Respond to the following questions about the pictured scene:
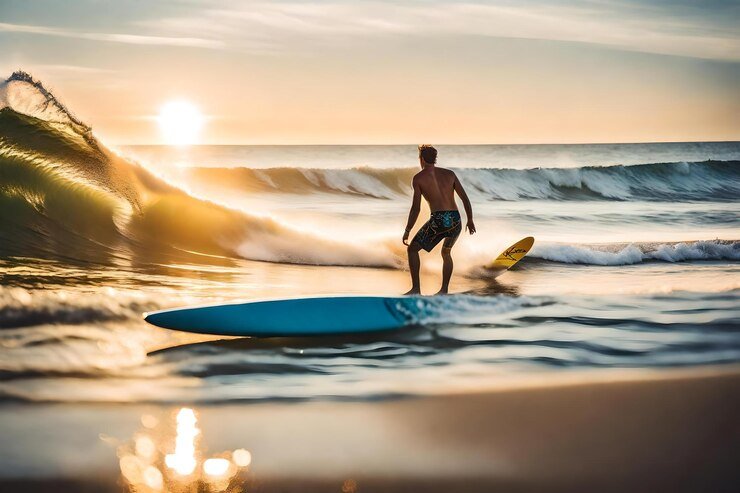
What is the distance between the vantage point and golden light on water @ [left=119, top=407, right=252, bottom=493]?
2.59m

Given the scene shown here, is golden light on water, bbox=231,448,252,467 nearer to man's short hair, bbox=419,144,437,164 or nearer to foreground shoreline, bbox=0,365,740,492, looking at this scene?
foreground shoreline, bbox=0,365,740,492

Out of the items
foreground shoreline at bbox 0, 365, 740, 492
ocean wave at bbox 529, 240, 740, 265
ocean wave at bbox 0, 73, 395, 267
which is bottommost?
foreground shoreline at bbox 0, 365, 740, 492

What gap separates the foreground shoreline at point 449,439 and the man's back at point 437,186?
2457 millimetres

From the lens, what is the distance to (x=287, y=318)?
4.79m

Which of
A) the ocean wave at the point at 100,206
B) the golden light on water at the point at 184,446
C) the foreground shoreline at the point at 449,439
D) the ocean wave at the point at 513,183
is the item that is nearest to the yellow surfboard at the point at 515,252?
the ocean wave at the point at 100,206

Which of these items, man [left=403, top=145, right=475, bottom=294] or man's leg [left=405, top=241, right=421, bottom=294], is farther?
man [left=403, top=145, right=475, bottom=294]

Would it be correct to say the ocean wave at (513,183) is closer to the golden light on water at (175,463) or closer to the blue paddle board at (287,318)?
the blue paddle board at (287,318)

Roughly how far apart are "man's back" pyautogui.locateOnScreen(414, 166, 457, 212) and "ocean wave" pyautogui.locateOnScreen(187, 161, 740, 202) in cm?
1423

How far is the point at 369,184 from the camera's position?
21.1 meters

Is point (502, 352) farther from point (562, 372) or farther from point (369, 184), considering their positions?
point (369, 184)

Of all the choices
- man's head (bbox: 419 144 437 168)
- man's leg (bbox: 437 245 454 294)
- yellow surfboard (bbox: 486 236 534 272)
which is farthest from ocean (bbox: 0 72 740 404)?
man's head (bbox: 419 144 437 168)

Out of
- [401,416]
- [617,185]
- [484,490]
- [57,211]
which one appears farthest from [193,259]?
[617,185]

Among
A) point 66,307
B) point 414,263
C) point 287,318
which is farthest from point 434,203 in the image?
point 66,307

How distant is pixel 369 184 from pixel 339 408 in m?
17.8
